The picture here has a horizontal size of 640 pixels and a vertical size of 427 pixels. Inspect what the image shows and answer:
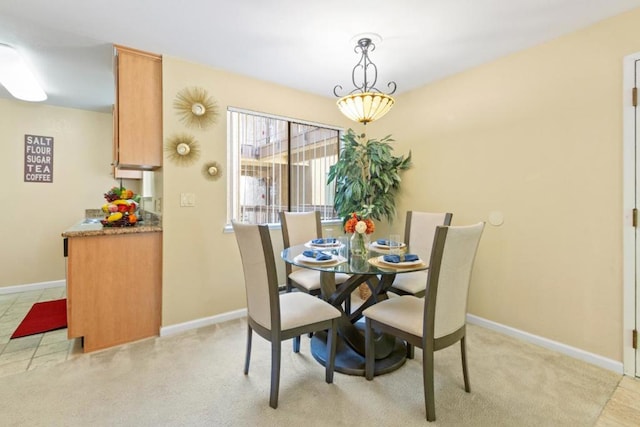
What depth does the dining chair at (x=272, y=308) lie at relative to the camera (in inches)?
68.6

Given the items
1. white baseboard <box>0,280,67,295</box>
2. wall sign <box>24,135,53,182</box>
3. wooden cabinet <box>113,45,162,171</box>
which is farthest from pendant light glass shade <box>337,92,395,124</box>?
white baseboard <box>0,280,67,295</box>

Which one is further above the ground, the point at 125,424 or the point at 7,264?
the point at 7,264

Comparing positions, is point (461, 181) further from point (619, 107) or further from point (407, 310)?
point (407, 310)

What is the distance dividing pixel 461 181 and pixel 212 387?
283cm

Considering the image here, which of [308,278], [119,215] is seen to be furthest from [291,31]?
[119,215]

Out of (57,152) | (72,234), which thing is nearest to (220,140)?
(72,234)

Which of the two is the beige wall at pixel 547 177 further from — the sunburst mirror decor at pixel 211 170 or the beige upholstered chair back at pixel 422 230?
the sunburst mirror decor at pixel 211 170

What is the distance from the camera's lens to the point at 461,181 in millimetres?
3068

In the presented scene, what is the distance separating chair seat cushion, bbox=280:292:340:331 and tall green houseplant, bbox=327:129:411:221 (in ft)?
5.26

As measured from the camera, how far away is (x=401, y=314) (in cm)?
185

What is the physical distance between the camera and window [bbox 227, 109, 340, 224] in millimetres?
3246

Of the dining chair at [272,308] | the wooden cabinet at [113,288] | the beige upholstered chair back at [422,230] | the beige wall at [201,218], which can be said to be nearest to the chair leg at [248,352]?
the dining chair at [272,308]

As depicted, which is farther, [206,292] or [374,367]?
[206,292]

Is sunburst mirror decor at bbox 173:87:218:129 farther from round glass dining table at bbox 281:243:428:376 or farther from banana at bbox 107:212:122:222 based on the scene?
round glass dining table at bbox 281:243:428:376
